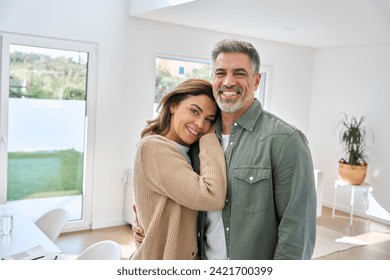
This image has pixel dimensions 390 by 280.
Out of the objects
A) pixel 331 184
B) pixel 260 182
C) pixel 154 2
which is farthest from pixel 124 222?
pixel 260 182

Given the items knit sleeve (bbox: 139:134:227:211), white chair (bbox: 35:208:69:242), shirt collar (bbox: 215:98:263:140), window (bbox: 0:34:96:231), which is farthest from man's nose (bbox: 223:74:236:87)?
window (bbox: 0:34:96:231)

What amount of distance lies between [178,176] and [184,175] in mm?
18

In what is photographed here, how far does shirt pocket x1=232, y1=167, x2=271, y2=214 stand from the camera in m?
1.22

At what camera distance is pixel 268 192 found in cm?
122

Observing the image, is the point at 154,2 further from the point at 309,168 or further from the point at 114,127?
the point at 309,168

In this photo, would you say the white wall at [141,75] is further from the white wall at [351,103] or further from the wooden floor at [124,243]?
the wooden floor at [124,243]

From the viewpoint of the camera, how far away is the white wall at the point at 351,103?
187 inches

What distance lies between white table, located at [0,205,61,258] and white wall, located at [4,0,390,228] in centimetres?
177

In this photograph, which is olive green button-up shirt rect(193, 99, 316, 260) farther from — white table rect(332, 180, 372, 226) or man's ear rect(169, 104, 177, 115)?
white table rect(332, 180, 372, 226)

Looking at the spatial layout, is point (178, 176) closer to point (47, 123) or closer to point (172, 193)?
point (172, 193)

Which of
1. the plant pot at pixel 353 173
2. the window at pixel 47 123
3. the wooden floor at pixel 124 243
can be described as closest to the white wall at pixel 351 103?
the plant pot at pixel 353 173

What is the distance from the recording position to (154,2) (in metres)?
3.51

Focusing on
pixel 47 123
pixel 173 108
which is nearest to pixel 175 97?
pixel 173 108
